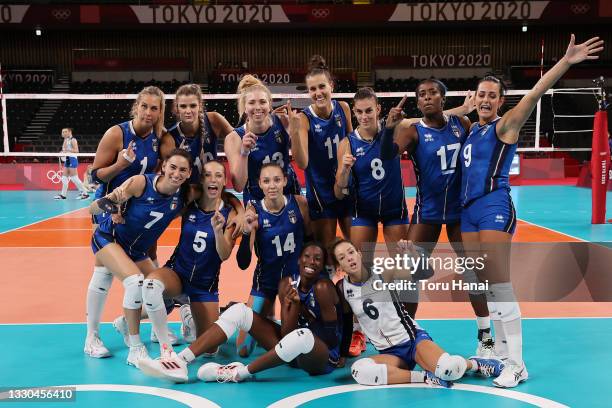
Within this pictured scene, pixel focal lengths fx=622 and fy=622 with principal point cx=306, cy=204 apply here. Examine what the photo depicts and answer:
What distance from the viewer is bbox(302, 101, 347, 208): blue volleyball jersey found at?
5352mm

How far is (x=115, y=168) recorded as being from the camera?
5105mm

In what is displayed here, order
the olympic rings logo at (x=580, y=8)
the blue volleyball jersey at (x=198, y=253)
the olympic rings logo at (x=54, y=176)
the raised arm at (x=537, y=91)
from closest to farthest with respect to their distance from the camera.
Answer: the raised arm at (x=537, y=91) < the blue volleyball jersey at (x=198, y=253) < the olympic rings logo at (x=54, y=176) < the olympic rings logo at (x=580, y=8)

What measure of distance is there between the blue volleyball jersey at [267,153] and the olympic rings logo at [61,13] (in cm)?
2181

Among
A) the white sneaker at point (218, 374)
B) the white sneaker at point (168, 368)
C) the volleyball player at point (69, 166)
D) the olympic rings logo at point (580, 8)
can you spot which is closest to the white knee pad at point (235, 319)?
the white sneaker at point (218, 374)

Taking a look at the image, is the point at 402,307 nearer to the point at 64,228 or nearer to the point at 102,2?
the point at 64,228

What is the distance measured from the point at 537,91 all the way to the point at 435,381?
2041 millimetres

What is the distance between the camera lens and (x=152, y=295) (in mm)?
4562

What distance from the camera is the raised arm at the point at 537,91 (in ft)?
13.4

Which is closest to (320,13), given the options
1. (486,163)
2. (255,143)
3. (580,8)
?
(580,8)

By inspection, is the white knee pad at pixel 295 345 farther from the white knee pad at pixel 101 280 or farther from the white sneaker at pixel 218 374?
the white knee pad at pixel 101 280

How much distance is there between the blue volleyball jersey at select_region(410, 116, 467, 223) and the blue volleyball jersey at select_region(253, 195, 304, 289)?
104cm

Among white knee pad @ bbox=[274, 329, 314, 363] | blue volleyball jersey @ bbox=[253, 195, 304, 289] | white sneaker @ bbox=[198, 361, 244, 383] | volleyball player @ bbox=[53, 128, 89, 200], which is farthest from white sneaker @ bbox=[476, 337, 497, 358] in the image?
volleyball player @ bbox=[53, 128, 89, 200]

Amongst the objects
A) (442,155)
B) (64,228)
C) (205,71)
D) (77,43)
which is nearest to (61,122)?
(77,43)

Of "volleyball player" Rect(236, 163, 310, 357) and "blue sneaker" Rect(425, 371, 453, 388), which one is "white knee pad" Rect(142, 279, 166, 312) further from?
"blue sneaker" Rect(425, 371, 453, 388)
